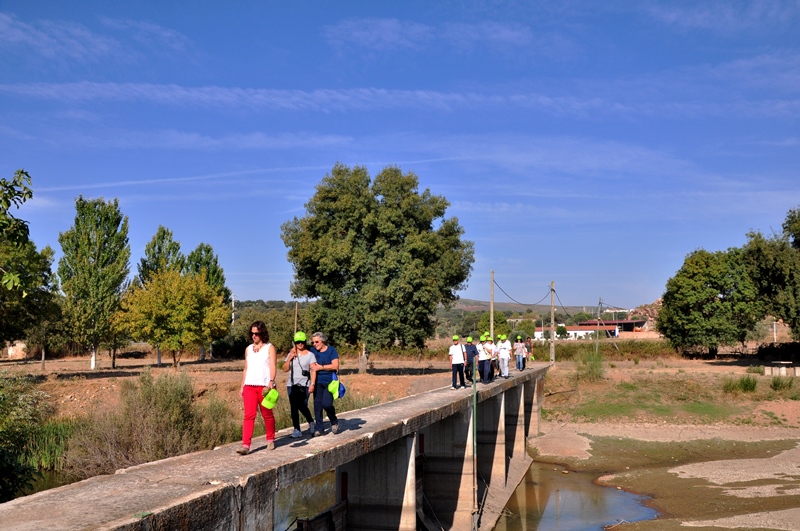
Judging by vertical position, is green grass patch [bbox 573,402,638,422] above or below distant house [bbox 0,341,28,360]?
below

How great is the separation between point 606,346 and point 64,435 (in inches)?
1970

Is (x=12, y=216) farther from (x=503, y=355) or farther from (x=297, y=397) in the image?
(x=503, y=355)

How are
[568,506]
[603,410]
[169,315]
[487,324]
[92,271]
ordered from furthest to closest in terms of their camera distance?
[487,324] < [92,271] < [169,315] < [603,410] < [568,506]

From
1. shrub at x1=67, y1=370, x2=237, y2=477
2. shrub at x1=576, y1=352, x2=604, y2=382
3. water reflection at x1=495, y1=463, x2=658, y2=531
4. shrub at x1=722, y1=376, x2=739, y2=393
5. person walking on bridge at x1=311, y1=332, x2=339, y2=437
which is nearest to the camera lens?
person walking on bridge at x1=311, y1=332, x2=339, y2=437

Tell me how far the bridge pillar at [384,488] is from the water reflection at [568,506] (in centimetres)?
714

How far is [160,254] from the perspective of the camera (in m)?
65.8

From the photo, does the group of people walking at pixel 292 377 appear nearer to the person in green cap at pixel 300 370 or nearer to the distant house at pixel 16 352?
the person in green cap at pixel 300 370

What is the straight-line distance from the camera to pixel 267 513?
8164 millimetres

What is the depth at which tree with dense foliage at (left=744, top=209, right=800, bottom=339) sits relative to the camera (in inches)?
1763

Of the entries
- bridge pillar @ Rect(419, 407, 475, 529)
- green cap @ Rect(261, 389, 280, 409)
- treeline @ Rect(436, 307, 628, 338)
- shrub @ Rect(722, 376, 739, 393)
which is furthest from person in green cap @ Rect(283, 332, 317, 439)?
shrub @ Rect(722, 376, 739, 393)

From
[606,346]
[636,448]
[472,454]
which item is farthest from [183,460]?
[606,346]

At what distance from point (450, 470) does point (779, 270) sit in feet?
117

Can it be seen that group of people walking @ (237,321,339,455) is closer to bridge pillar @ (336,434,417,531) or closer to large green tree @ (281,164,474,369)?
bridge pillar @ (336,434,417,531)

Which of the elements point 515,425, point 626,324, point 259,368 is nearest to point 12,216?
point 259,368
